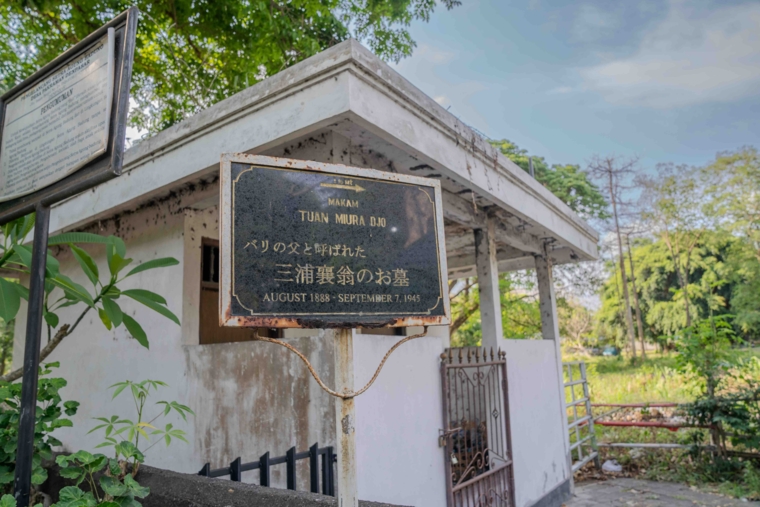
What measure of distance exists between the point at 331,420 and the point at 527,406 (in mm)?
3070

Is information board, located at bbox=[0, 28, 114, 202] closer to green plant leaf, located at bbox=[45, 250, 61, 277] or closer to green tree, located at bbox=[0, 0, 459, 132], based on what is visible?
green plant leaf, located at bbox=[45, 250, 61, 277]

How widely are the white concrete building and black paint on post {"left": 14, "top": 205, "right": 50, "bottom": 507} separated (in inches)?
57.1

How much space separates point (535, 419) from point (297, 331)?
2810 mm

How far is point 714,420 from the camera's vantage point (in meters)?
6.99

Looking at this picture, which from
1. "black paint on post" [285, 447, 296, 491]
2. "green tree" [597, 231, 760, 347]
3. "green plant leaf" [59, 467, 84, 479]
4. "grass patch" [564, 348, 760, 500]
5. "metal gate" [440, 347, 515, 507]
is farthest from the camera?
"green tree" [597, 231, 760, 347]

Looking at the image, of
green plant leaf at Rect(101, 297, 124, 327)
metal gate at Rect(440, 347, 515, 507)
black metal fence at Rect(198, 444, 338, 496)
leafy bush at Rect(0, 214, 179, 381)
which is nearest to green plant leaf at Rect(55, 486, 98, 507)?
black metal fence at Rect(198, 444, 338, 496)

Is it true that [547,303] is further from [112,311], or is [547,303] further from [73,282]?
[73,282]

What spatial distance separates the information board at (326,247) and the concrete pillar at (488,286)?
303 cm

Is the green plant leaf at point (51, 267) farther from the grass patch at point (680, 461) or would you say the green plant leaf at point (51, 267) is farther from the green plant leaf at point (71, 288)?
the grass patch at point (680, 461)

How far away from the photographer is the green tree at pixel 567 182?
1719cm

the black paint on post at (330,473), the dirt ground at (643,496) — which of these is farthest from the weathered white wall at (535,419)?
the black paint on post at (330,473)

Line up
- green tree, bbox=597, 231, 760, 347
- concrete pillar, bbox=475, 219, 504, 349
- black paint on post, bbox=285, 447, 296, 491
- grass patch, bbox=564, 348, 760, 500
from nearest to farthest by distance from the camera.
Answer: black paint on post, bbox=285, 447, 296, 491
concrete pillar, bbox=475, 219, 504, 349
grass patch, bbox=564, 348, 760, 500
green tree, bbox=597, 231, 760, 347

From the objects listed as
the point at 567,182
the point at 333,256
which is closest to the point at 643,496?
the point at 333,256

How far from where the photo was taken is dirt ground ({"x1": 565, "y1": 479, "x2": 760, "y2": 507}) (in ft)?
20.4
